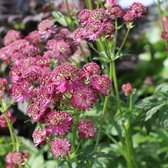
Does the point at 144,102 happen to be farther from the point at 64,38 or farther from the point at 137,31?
the point at 137,31

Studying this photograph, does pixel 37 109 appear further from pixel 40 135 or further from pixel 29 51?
pixel 29 51

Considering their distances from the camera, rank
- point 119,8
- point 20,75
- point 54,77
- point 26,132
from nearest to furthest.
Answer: point 54,77
point 20,75
point 119,8
point 26,132

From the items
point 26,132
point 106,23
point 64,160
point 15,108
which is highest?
point 106,23

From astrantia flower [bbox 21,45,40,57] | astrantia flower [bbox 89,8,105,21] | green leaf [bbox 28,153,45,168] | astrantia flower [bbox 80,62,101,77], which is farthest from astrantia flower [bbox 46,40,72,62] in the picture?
green leaf [bbox 28,153,45,168]

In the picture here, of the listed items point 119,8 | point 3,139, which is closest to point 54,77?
point 119,8

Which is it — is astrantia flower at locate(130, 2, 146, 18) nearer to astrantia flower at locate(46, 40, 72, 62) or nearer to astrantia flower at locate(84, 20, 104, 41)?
astrantia flower at locate(84, 20, 104, 41)
